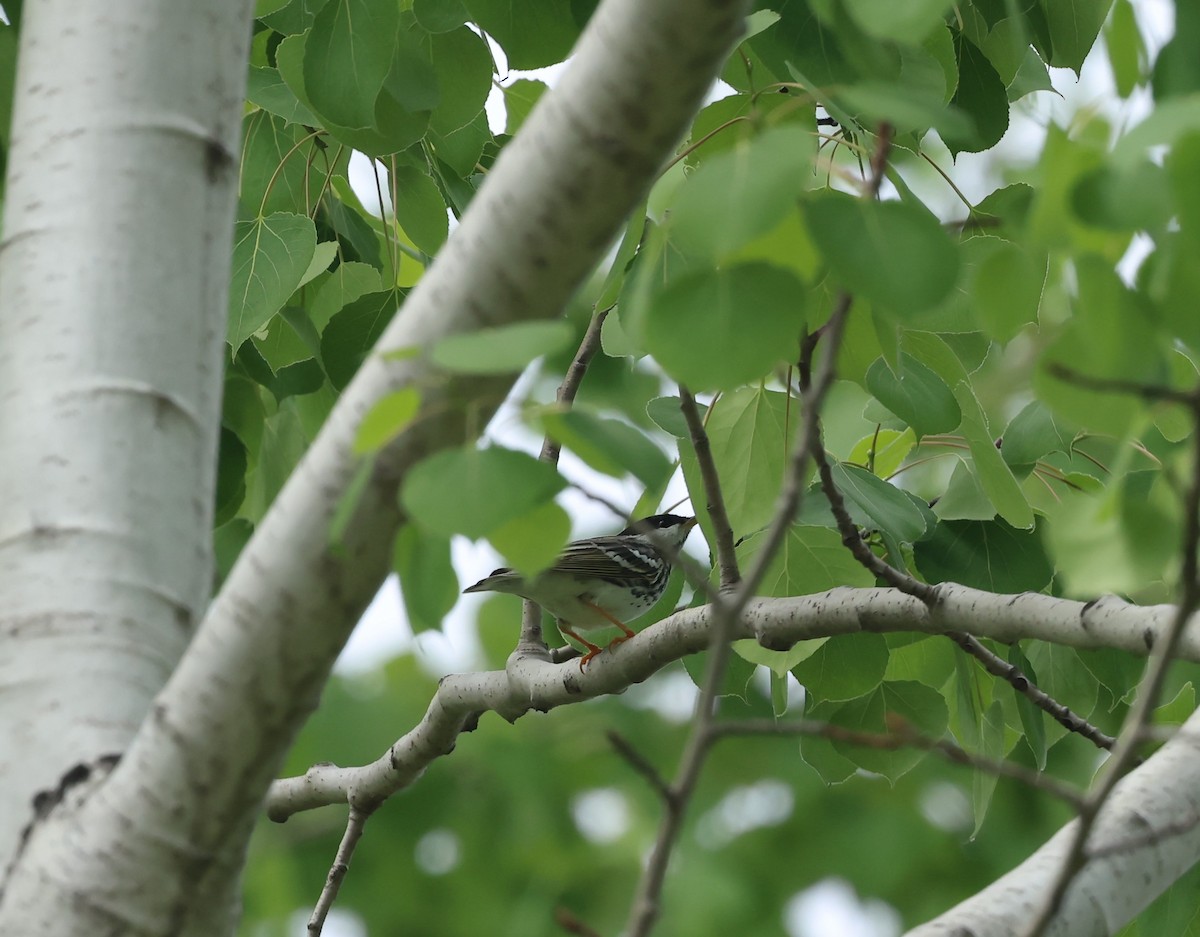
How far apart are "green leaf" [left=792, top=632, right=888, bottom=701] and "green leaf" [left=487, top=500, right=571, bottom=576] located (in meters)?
1.06

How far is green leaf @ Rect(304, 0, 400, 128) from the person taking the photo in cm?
171

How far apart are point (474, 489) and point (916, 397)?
1013 millimetres

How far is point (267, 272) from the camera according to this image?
1.86m

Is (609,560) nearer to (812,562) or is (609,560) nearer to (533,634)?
(533,634)

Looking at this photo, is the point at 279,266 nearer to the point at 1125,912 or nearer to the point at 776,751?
the point at 1125,912

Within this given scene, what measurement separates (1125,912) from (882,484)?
2.23 feet

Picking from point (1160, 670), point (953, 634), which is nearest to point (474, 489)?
point (1160, 670)

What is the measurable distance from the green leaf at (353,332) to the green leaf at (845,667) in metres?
0.82

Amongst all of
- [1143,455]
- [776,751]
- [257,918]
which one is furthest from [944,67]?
[257,918]

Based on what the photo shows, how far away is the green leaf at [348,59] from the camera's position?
1.71 meters

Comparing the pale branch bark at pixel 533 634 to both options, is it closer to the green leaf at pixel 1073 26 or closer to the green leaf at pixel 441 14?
the green leaf at pixel 441 14

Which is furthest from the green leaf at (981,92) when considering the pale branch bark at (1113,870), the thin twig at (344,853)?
the thin twig at (344,853)

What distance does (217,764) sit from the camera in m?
0.96

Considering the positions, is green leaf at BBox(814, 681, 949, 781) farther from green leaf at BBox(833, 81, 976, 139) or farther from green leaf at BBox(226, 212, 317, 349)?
green leaf at BBox(833, 81, 976, 139)
